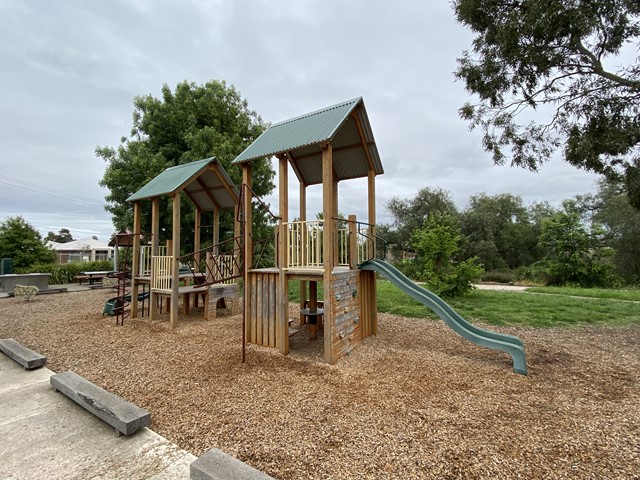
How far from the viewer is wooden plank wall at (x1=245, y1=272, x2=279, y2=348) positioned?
18.1ft

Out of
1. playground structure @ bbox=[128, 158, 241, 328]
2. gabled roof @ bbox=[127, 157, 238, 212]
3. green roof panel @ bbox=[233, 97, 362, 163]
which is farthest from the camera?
gabled roof @ bbox=[127, 157, 238, 212]

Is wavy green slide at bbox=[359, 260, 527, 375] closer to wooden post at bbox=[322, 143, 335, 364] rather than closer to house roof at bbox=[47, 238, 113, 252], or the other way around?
wooden post at bbox=[322, 143, 335, 364]

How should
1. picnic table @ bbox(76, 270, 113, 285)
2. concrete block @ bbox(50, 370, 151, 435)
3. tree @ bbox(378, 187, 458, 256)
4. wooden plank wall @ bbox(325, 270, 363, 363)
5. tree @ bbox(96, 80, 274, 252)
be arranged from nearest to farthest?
concrete block @ bbox(50, 370, 151, 435), wooden plank wall @ bbox(325, 270, 363, 363), tree @ bbox(96, 80, 274, 252), picnic table @ bbox(76, 270, 113, 285), tree @ bbox(378, 187, 458, 256)

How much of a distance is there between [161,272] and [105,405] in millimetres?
5118

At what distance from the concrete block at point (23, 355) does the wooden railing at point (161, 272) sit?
279 centimetres

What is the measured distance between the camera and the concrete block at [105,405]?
2.91 metres

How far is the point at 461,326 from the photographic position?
5188 millimetres

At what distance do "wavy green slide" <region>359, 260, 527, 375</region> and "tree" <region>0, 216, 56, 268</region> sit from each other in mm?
22369

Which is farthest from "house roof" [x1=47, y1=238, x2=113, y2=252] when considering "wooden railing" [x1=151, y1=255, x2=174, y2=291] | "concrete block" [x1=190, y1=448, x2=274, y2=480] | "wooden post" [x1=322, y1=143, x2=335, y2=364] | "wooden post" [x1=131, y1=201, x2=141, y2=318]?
"concrete block" [x1=190, y1=448, x2=274, y2=480]

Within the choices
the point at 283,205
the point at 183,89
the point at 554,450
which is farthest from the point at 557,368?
the point at 183,89

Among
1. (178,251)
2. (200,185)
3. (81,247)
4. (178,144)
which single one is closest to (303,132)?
(178,251)

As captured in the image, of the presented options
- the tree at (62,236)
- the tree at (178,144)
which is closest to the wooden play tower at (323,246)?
the tree at (178,144)

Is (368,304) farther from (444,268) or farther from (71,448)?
(444,268)

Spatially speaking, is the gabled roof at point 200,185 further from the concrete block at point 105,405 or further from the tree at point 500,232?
the tree at point 500,232
